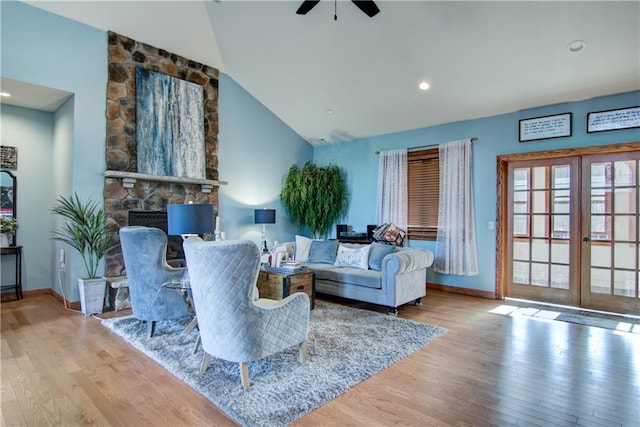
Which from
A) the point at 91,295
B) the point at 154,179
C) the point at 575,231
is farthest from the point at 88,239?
the point at 575,231

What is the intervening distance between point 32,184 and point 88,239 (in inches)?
72.3

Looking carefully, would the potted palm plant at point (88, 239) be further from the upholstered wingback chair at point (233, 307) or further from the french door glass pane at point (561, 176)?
the french door glass pane at point (561, 176)

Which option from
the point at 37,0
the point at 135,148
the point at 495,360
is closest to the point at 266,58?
the point at 135,148

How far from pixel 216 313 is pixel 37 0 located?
14.6 feet

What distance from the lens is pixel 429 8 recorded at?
382 centimetres

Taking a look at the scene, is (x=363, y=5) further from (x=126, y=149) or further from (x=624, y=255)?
(x=624, y=255)

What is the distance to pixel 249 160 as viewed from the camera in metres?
6.66

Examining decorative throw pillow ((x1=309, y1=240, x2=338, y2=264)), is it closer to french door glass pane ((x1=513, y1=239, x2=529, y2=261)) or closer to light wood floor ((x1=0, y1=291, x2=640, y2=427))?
light wood floor ((x1=0, y1=291, x2=640, y2=427))

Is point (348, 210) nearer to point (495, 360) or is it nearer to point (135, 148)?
point (135, 148)

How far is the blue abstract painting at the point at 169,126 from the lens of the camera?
16.7 ft

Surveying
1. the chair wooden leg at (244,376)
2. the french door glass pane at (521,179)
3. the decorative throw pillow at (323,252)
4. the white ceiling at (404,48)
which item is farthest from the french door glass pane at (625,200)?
the chair wooden leg at (244,376)

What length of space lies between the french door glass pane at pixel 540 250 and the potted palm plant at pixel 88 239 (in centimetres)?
595

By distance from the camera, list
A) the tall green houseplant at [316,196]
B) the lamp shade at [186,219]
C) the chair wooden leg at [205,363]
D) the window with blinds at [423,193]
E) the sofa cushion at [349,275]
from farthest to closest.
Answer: the tall green houseplant at [316,196] → the window with blinds at [423,193] → the sofa cushion at [349,275] → the lamp shade at [186,219] → the chair wooden leg at [205,363]

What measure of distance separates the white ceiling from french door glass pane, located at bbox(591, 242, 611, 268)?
6.34ft
